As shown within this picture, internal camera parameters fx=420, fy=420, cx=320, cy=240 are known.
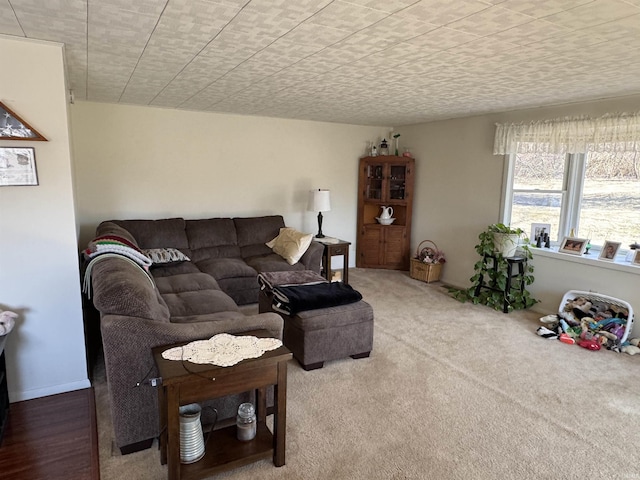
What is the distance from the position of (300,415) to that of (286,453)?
0.36 meters

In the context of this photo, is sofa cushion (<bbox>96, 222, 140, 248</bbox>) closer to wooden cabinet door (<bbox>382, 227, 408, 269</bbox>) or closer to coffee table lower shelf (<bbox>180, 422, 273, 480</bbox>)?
coffee table lower shelf (<bbox>180, 422, 273, 480</bbox>)

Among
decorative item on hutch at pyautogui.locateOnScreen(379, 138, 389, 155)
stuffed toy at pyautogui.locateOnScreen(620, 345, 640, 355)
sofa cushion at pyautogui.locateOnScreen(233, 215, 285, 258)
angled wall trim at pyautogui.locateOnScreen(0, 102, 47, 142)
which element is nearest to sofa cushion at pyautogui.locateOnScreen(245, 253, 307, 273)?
sofa cushion at pyautogui.locateOnScreen(233, 215, 285, 258)

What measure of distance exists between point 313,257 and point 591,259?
2.80 meters

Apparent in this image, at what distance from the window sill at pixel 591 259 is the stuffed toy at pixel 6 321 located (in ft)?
15.1

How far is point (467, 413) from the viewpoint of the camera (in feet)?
8.48

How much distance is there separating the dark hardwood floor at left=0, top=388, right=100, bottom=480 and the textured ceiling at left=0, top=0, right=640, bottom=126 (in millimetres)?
2176

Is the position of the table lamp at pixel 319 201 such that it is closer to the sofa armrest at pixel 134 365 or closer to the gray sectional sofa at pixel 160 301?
the gray sectional sofa at pixel 160 301

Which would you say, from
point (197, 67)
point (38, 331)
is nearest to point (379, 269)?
point (197, 67)

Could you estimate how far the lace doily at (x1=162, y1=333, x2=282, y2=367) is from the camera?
190 cm

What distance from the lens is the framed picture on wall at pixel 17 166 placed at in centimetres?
240

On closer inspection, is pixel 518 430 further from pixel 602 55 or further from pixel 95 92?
pixel 95 92

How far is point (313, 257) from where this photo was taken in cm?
487

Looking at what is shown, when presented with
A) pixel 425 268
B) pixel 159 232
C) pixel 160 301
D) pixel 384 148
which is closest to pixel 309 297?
pixel 160 301

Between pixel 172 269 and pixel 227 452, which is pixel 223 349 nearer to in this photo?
pixel 227 452
